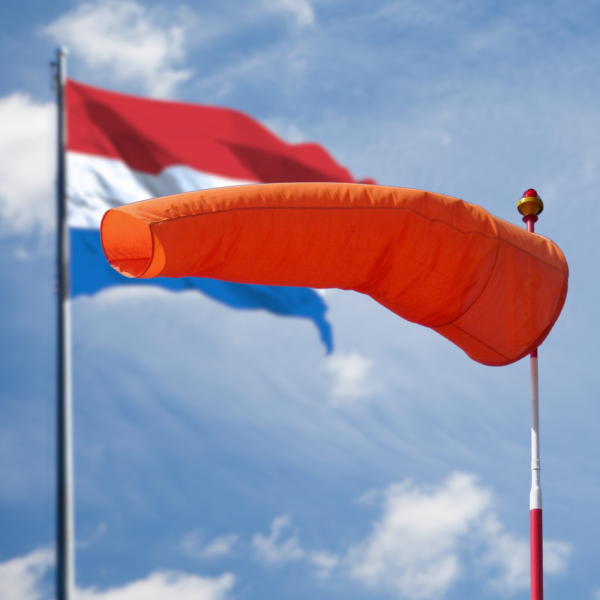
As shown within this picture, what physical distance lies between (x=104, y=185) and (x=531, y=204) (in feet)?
28.5

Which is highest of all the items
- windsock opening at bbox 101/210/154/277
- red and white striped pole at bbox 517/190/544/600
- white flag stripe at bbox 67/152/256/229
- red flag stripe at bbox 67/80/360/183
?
red flag stripe at bbox 67/80/360/183

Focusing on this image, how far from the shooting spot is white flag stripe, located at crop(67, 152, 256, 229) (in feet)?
53.5

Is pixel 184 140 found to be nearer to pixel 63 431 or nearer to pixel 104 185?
pixel 104 185

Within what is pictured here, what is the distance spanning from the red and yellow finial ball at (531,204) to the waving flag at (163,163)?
287 inches

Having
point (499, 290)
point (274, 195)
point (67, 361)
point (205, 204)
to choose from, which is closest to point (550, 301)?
point (499, 290)

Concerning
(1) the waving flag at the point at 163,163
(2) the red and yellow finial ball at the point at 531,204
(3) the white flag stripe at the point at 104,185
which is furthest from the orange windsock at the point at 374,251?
(3) the white flag stripe at the point at 104,185

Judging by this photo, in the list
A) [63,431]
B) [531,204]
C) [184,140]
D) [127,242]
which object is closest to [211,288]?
[184,140]

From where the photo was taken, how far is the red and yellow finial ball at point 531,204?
1112cm

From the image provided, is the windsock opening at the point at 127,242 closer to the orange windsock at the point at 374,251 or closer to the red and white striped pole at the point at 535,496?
the orange windsock at the point at 374,251

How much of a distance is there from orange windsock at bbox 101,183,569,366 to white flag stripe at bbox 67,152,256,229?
25.7 ft

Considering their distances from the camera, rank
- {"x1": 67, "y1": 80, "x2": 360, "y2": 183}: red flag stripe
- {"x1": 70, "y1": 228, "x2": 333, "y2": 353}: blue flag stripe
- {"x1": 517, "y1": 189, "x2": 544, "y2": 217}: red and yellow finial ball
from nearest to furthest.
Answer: {"x1": 517, "y1": 189, "x2": 544, "y2": 217}: red and yellow finial ball < {"x1": 70, "y1": 228, "x2": 333, "y2": 353}: blue flag stripe < {"x1": 67, "y1": 80, "x2": 360, "y2": 183}: red flag stripe

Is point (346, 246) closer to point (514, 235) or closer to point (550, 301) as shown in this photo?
point (514, 235)

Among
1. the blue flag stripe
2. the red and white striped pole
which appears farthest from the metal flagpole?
the red and white striped pole

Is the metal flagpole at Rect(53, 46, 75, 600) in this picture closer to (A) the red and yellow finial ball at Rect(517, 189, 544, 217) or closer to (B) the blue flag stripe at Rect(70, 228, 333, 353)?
(B) the blue flag stripe at Rect(70, 228, 333, 353)
